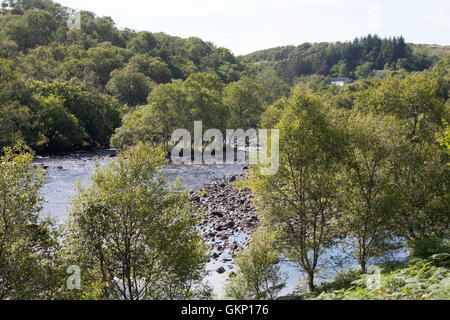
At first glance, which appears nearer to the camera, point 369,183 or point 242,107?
point 369,183

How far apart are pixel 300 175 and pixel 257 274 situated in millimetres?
6014

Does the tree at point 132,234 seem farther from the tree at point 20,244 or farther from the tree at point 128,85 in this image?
the tree at point 128,85

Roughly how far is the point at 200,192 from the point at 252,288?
2529cm

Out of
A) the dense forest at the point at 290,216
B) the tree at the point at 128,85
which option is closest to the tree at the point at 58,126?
the tree at the point at 128,85

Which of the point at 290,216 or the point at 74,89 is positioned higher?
the point at 74,89

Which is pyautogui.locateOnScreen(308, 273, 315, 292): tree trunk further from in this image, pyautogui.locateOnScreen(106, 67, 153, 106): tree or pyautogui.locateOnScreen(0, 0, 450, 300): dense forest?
pyautogui.locateOnScreen(106, 67, 153, 106): tree

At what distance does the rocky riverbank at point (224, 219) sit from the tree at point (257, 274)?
5.33 m

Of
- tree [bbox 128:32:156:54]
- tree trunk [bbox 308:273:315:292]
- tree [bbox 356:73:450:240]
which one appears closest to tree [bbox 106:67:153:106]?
tree [bbox 128:32:156:54]

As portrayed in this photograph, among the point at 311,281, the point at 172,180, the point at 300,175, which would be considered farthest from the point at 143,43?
the point at 311,281

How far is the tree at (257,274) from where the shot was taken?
19250mm

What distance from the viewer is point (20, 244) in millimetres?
13727

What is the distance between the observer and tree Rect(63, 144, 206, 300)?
1554 cm

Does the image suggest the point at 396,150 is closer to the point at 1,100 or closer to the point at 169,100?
the point at 169,100

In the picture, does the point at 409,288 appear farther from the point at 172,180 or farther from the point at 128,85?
the point at 128,85
